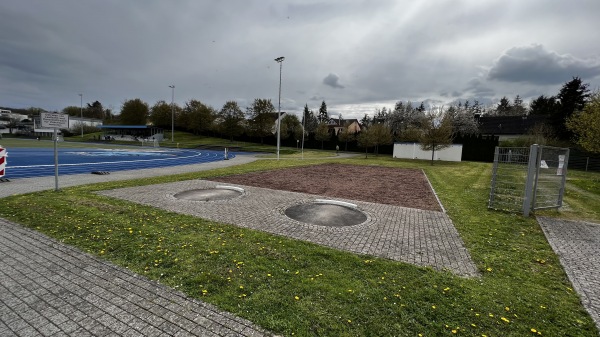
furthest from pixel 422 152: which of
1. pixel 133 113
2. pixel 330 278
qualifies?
pixel 133 113

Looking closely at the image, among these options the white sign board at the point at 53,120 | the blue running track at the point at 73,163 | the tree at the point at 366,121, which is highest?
the tree at the point at 366,121

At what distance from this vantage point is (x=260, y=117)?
191 feet

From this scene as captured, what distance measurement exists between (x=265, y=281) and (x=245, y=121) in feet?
188

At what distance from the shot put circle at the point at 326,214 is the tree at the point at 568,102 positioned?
45196 mm

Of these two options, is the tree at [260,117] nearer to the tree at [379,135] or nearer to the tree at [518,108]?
the tree at [379,135]

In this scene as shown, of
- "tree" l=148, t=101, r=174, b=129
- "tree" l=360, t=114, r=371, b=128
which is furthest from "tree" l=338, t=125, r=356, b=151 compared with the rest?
"tree" l=148, t=101, r=174, b=129

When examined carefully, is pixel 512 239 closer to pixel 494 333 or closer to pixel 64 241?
pixel 494 333

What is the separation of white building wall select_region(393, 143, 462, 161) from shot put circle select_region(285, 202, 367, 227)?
1242 inches

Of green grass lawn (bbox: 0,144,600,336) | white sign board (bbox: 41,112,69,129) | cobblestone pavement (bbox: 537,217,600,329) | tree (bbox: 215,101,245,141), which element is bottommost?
green grass lawn (bbox: 0,144,600,336)

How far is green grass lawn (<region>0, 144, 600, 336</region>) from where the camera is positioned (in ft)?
11.1

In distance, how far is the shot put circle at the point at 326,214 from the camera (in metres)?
7.72

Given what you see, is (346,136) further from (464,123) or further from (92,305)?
(92,305)

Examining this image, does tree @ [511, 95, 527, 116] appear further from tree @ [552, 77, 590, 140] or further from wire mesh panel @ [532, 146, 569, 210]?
wire mesh panel @ [532, 146, 569, 210]

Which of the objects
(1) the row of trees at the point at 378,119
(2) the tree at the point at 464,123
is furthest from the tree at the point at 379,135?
(2) the tree at the point at 464,123
